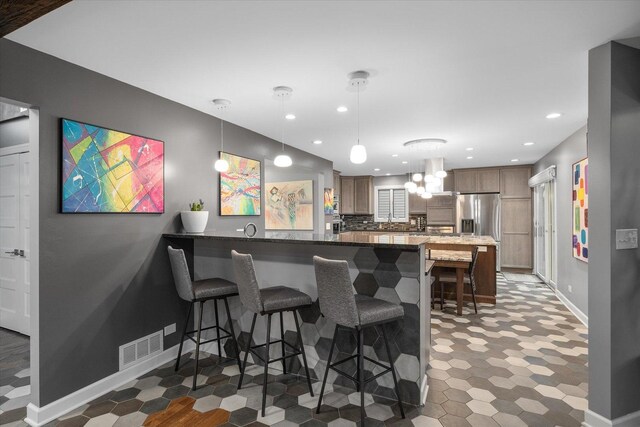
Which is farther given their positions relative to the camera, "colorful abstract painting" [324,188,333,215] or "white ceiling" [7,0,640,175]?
"colorful abstract painting" [324,188,333,215]

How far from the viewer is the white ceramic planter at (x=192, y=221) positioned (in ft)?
10.4

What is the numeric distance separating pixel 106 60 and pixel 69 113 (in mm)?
458

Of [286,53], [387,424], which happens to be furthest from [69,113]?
[387,424]

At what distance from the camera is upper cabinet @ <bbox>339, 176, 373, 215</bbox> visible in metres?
9.13

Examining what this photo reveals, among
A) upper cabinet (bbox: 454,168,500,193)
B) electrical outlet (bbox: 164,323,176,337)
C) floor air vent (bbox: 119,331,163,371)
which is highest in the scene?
upper cabinet (bbox: 454,168,500,193)

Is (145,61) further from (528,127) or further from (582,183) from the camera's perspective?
(582,183)

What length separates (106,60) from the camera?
7.75 feet

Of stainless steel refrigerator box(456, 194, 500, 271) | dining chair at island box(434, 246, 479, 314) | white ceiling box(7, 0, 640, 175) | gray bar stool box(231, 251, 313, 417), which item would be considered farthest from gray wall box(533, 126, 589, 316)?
gray bar stool box(231, 251, 313, 417)

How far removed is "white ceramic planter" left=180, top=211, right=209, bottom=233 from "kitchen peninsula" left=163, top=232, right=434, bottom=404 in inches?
6.0

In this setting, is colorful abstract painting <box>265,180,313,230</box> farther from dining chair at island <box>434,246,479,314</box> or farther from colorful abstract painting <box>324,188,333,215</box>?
dining chair at island <box>434,246,479,314</box>

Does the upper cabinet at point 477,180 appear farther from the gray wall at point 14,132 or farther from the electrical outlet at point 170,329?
the gray wall at point 14,132

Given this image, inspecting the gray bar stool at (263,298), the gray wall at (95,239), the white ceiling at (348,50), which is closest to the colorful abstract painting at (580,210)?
the white ceiling at (348,50)

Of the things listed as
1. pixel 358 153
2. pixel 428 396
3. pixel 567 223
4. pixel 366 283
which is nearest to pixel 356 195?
pixel 567 223

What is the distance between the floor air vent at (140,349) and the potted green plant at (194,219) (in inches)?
38.1
